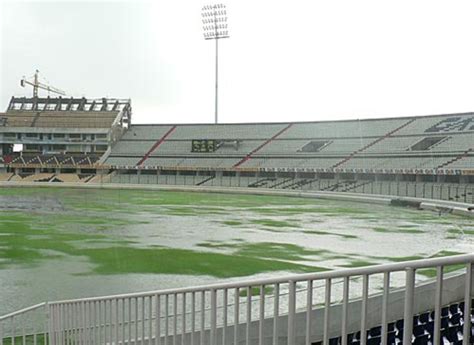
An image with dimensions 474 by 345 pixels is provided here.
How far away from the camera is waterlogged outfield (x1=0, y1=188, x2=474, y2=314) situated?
457 inches

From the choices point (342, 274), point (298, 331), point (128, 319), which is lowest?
point (128, 319)

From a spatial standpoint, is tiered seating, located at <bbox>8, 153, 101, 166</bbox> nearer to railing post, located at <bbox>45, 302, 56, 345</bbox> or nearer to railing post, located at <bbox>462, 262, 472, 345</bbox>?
railing post, located at <bbox>45, 302, 56, 345</bbox>

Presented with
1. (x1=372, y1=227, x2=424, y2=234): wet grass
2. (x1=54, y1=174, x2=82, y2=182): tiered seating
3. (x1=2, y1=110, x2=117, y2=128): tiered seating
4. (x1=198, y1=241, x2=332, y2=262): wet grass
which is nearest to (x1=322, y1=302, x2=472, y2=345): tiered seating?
(x1=198, y1=241, x2=332, y2=262): wet grass

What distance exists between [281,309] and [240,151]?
188 feet

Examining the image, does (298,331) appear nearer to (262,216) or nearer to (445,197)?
(262,216)

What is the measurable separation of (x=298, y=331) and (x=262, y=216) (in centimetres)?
2296

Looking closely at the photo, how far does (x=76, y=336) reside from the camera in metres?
5.07

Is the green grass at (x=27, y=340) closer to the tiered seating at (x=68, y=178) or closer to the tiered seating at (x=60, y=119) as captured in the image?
the tiered seating at (x=68, y=178)

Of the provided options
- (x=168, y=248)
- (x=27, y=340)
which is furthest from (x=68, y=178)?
(x=27, y=340)

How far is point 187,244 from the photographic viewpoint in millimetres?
16797

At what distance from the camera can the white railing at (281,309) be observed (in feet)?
7.04

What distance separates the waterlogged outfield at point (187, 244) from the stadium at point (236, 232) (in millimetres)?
78

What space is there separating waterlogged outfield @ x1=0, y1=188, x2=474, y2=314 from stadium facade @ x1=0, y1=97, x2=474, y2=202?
1526 cm

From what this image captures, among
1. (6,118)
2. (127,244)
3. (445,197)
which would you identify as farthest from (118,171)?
(127,244)
